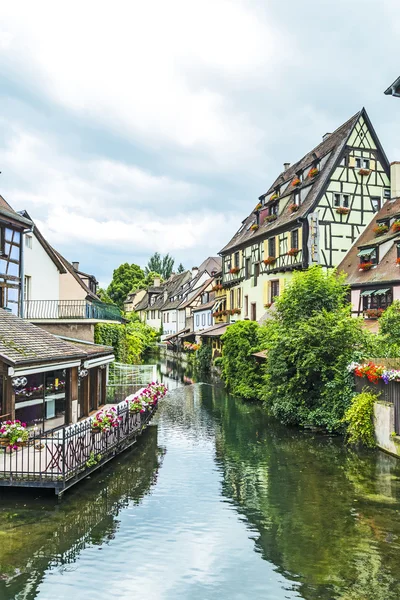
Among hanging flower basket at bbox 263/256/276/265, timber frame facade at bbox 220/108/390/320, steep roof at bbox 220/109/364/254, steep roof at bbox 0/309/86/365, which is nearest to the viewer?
steep roof at bbox 0/309/86/365

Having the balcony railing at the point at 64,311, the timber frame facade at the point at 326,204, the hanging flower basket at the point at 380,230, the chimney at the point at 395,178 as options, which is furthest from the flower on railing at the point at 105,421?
the chimney at the point at 395,178

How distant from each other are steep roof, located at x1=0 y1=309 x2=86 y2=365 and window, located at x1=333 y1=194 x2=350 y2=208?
21.7 m

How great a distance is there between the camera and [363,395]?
1784cm

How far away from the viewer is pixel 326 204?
109ft

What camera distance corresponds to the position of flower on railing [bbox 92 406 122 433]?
1391 centimetres

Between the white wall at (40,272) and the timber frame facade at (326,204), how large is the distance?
14.9m

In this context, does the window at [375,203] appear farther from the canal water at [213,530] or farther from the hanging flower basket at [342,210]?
the canal water at [213,530]

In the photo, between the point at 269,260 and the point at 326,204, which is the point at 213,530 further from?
the point at 269,260

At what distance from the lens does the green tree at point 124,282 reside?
4060 inches

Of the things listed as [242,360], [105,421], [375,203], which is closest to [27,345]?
[105,421]

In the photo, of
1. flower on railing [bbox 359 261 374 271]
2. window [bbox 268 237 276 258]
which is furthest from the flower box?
window [bbox 268 237 276 258]

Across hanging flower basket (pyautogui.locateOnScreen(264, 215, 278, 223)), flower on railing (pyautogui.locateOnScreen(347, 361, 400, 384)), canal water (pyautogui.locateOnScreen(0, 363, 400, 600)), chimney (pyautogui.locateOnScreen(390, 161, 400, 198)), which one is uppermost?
chimney (pyautogui.locateOnScreen(390, 161, 400, 198))

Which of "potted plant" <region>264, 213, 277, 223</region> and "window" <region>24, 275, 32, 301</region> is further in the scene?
"potted plant" <region>264, 213, 277, 223</region>

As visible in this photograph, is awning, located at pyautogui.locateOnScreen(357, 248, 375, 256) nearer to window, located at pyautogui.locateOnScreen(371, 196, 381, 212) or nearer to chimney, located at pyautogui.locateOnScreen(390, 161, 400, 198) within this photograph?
window, located at pyautogui.locateOnScreen(371, 196, 381, 212)
